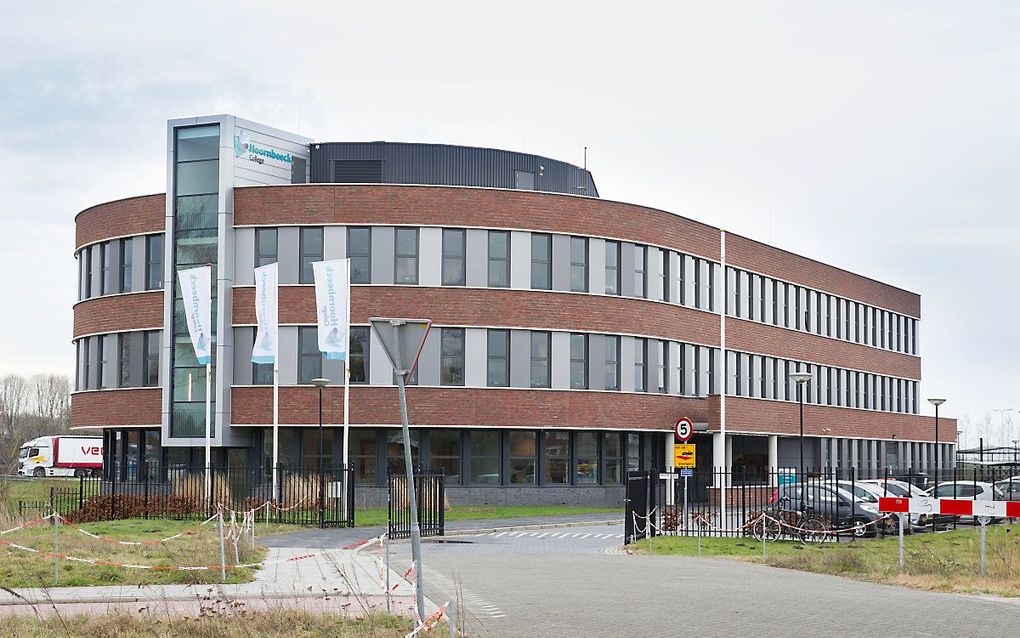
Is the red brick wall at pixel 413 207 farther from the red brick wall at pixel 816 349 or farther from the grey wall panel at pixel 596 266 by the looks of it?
the red brick wall at pixel 816 349

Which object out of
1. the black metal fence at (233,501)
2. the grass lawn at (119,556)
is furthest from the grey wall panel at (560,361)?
the grass lawn at (119,556)

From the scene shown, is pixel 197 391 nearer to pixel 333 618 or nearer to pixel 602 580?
pixel 602 580

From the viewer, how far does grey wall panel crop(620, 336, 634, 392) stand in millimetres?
48844

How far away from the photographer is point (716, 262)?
54.4 meters

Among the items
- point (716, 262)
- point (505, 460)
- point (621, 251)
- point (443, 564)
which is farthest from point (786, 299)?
point (443, 564)

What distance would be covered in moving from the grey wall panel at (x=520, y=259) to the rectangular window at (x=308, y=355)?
23.7 feet

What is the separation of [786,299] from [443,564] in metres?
40.5

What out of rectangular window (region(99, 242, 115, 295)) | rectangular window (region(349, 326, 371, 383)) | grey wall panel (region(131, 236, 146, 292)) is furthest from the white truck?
rectangular window (region(349, 326, 371, 383))

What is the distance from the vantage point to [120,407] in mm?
49562

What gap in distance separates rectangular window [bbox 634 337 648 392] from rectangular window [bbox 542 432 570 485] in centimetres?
346

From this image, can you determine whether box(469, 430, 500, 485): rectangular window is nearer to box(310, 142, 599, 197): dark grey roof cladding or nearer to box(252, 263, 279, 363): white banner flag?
box(252, 263, 279, 363): white banner flag

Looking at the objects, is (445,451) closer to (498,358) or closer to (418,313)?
(498,358)

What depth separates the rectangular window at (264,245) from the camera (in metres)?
46.3

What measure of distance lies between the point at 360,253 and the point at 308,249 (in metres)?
1.82
